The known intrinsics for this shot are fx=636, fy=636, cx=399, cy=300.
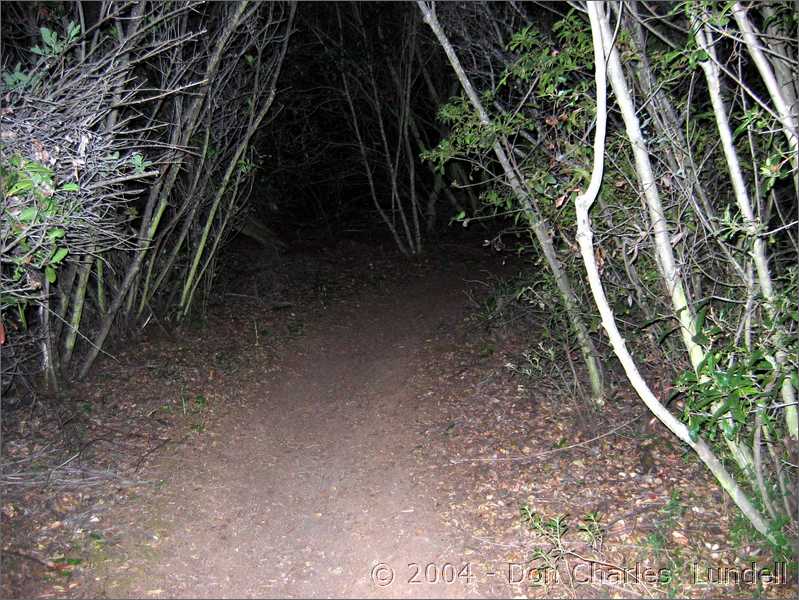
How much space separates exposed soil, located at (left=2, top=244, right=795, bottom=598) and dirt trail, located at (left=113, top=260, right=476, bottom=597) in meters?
0.02

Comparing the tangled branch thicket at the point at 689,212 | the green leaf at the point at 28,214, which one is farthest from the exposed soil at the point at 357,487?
the green leaf at the point at 28,214

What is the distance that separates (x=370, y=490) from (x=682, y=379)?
2.70 meters

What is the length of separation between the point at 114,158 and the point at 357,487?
3.31 metres

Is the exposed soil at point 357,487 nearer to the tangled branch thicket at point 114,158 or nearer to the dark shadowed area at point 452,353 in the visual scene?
the dark shadowed area at point 452,353

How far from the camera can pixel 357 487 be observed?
5555 millimetres

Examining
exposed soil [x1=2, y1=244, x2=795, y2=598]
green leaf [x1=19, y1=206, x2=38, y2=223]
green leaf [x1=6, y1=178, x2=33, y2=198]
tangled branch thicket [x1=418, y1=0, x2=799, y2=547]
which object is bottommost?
exposed soil [x1=2, y1=244, x2=795, y2=598]

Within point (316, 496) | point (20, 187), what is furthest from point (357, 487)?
point (20, 187)

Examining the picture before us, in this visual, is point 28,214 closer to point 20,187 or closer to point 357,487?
point 20,187

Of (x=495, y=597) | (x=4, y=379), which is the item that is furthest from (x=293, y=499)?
(x=4, y=379)

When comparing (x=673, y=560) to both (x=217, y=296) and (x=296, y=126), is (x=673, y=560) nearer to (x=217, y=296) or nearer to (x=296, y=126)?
(x=217, y=296)

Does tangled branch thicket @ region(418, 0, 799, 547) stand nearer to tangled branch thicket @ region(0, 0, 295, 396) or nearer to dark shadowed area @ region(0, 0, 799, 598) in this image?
dark shadowed area @ region(0, 0, 799, 598)

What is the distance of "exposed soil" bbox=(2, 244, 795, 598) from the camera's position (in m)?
4.36

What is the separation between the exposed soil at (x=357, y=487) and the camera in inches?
172

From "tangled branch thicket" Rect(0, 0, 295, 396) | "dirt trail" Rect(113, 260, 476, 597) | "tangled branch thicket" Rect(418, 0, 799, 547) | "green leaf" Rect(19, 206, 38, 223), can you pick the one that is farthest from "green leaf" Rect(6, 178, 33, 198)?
"tangled branch thicket" Rect(418, 0, 799, 547)
